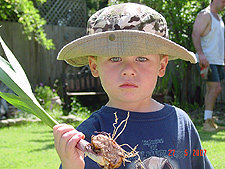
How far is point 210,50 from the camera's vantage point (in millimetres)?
5324

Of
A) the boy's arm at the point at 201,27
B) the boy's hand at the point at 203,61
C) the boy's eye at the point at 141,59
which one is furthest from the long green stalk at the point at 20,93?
the boy's arm at the point at 201,27

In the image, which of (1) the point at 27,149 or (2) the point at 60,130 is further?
(1) the point at 27,149

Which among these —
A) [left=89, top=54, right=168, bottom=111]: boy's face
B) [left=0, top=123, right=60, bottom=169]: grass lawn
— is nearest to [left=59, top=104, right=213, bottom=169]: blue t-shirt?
[left=89, top=54, right=168, bottom=111]: boy's face

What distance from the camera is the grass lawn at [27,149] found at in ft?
11.4

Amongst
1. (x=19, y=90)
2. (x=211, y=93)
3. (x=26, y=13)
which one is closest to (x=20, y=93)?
(x=19, y=90)

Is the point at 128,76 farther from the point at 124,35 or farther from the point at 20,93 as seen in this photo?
the point at 20,93

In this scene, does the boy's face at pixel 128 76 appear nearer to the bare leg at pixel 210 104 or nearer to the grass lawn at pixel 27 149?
the grass lawn at pixel 27 149

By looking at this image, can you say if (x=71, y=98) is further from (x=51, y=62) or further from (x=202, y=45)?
(x=202, y=45)

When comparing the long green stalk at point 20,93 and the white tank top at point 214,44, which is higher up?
the long green stalk at point 20,93

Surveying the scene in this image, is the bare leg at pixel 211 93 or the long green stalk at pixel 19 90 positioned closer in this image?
the long green stalk at pixel 19 90

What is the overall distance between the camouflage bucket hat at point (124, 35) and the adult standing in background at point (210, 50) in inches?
137

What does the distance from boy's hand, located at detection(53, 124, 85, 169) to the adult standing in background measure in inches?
158

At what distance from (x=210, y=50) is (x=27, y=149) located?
308 cm

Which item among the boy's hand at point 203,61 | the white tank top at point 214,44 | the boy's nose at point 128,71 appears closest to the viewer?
the boy's nose at point 128,71
